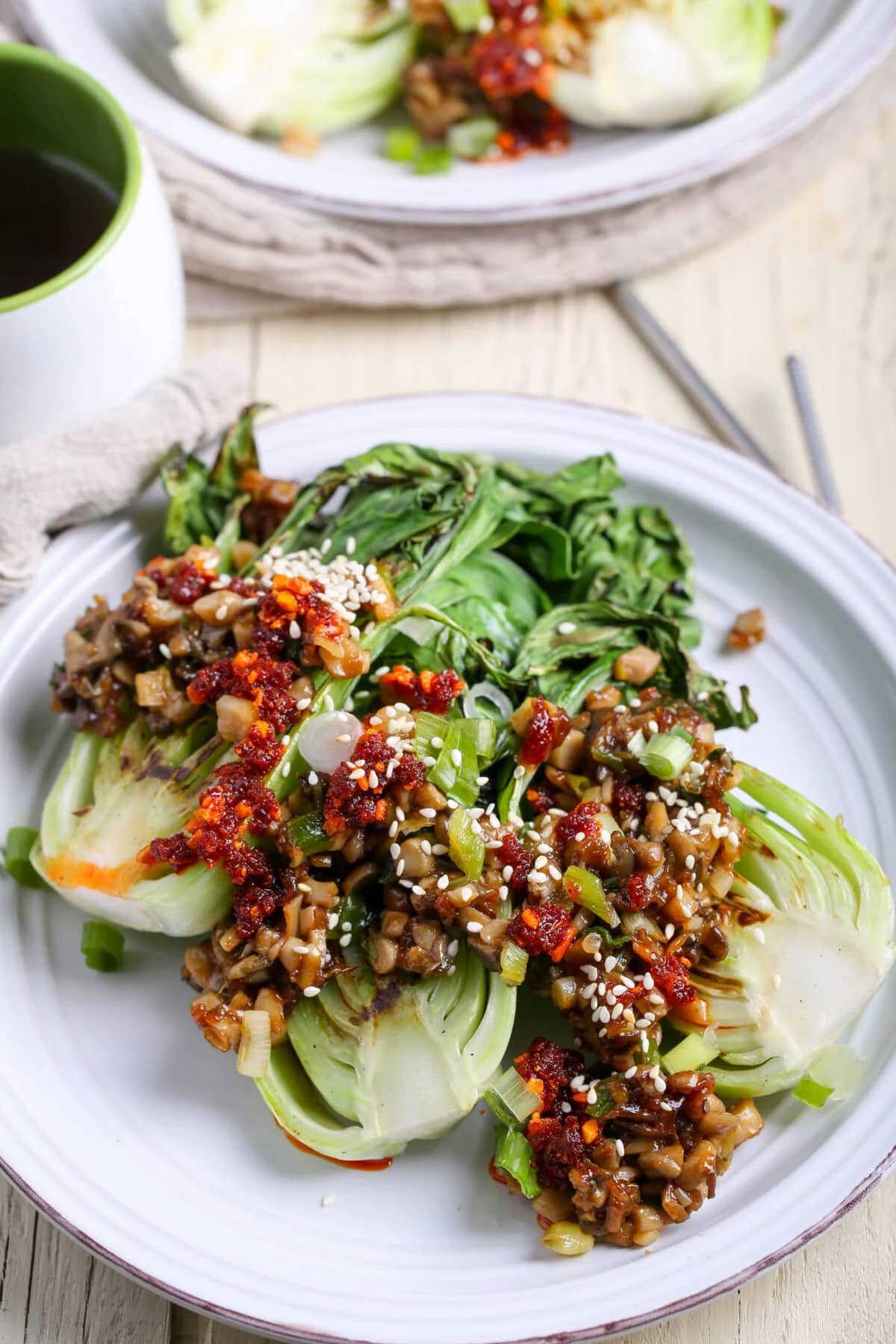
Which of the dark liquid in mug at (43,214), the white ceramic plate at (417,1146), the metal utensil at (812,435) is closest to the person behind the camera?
the white ceramic plate at (417,1146)

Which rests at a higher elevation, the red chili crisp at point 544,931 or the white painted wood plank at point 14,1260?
the red chili crisp at point 544,931

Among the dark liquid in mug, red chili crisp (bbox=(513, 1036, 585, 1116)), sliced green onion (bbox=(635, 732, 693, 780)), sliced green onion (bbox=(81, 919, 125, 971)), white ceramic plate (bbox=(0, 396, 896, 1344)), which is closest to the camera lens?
white ceramic plate (bbox=(0, 396, 896, 1344))

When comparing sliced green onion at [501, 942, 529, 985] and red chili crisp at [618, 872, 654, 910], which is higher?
red chili crisp at [618, 872, 654, 910]

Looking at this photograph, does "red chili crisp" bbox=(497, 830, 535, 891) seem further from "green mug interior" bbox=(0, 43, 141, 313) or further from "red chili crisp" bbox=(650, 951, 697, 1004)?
"green mug interior" bbox=(0, 43, 141, 313)

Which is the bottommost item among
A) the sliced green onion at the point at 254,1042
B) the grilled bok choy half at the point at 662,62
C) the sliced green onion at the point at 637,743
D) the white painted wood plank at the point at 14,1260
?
the white painted wood plank at the point at 14,1260

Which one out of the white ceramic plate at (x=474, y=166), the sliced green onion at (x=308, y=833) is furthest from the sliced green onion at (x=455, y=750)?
the white ceramic plate at (x=474, y=166)

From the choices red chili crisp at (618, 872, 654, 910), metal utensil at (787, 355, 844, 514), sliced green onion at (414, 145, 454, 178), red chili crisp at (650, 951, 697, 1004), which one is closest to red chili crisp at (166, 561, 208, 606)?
red chili crisp at (618, 872, 654, 910)

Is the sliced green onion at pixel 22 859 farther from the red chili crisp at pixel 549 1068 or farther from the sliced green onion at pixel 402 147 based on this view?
the sliced green onion at pixel 402 147
